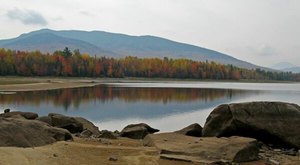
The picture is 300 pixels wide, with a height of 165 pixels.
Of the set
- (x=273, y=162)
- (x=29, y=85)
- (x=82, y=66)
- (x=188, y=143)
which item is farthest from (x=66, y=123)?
(x=82, y=66)

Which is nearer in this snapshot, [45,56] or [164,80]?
[45,56]

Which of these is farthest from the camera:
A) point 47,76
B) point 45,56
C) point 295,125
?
point 45,56

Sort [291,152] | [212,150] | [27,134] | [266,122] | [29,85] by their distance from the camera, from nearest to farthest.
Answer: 1. [212,150]
2. [27,134]
3. [291,152]
4. [266,122]
5. [29,85]

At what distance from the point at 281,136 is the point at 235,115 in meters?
2.59

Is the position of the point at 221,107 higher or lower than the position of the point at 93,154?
higher

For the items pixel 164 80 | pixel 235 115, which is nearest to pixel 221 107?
pixel 235 115

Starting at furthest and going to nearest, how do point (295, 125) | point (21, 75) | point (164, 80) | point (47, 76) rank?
point (164, 80) < point (47, 76) < point (21, 75) < point (295, 125)

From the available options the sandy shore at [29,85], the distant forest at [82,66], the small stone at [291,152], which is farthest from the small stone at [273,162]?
the distant forest at [82,66]

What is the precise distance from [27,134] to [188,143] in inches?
294

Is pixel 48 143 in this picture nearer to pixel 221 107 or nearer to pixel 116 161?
pixel 116 161

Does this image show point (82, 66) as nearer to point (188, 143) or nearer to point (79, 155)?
point (188, 143)

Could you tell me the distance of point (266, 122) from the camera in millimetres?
20781

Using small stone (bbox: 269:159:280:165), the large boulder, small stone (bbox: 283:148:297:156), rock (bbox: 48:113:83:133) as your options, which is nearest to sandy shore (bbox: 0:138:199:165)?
small stone (bbox: 269:159:280:165)

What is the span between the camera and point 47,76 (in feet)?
476
